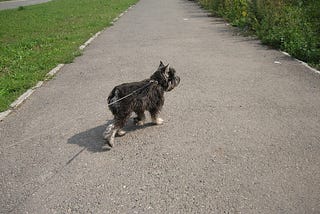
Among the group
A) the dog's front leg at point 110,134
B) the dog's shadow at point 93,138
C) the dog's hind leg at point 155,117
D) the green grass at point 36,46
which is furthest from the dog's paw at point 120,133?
the green grass at point 36,46

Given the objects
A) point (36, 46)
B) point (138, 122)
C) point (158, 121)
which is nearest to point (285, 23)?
point (158, 121)

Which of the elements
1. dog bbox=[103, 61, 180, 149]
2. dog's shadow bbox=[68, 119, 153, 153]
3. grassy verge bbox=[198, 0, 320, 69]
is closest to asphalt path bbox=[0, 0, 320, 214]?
dog's shadow bbox=[68, 119, 153, 153]

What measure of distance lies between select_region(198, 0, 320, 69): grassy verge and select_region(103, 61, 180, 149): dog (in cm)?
Answer: 471

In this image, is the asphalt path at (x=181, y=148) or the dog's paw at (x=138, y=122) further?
the dog's paw at (x=138, y=122)

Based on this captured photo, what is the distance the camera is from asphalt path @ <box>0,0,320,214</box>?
3805 millimetres

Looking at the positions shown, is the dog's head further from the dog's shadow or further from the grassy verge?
the grassy verge

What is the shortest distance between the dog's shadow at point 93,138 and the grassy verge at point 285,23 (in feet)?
16.4

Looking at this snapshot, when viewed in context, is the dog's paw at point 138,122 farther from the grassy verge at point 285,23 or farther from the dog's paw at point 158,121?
the grassy verge at point 285,23

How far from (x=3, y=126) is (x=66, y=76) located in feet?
10.1

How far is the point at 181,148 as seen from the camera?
16.0ft

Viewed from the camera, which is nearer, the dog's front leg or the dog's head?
the dog's front leg

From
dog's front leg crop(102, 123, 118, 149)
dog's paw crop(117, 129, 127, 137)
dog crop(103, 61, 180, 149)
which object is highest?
dog crop(103, 61, 180, 149)

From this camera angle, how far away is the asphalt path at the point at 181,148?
3805 millimetres

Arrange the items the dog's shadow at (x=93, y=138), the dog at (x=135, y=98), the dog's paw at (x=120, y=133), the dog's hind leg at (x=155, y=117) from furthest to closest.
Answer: the dog's hind leg at (x=155, y=117)
the dog's paw at (x=120, y=133)
the dog's shadow at (x=93, y=138)
the dog at (x=135, y=98)
